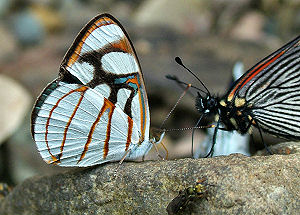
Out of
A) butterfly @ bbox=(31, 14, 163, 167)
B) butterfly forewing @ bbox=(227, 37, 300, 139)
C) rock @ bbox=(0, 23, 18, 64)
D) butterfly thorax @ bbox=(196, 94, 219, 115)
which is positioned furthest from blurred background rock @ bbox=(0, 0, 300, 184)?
butterfly @ bbox=(31, 14, 163, 167)

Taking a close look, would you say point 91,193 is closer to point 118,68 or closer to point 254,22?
point 118,68

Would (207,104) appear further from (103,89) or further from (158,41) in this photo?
(158,41)

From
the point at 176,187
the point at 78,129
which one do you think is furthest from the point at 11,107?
the point at 176,187

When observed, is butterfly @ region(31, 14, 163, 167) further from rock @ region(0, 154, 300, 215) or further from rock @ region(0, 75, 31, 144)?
rock @ region(0, 75, 31, 144)

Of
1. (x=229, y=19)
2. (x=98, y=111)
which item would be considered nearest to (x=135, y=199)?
(x=98, y=111)

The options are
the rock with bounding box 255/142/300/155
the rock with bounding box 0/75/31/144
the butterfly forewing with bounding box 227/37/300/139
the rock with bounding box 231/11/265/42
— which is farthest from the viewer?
the rock with bounding box 231/11/265/42

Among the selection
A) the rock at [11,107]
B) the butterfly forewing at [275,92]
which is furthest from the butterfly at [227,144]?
the rock at [11,107]

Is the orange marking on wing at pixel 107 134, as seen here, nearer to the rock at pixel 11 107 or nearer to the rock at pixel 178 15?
the rock at pixel 11 107
